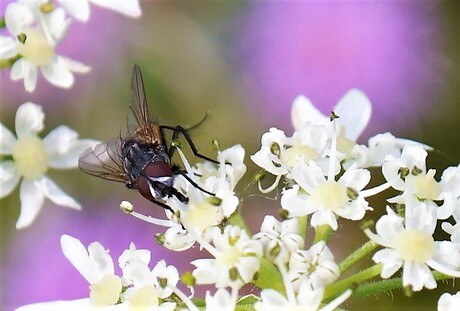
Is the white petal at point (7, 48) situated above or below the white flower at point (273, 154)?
below

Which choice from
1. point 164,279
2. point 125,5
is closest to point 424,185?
point 164,279

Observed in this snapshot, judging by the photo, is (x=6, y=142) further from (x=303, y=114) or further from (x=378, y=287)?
(x=378, y=287)

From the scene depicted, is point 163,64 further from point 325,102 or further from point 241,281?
point 241,281

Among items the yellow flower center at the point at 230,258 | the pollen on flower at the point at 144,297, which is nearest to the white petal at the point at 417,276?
the yellow flower center at the point at 230,258

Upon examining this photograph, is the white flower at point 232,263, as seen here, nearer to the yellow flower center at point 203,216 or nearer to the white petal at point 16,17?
the yellow flower center at point 203,216

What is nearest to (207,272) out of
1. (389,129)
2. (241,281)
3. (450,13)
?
(241,281)

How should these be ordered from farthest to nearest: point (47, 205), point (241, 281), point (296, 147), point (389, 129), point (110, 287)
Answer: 1. point (389, 129)
2. point (47, 205)
3. point (296, 147)
4. point (110, 287)
5. point (241, 281)
